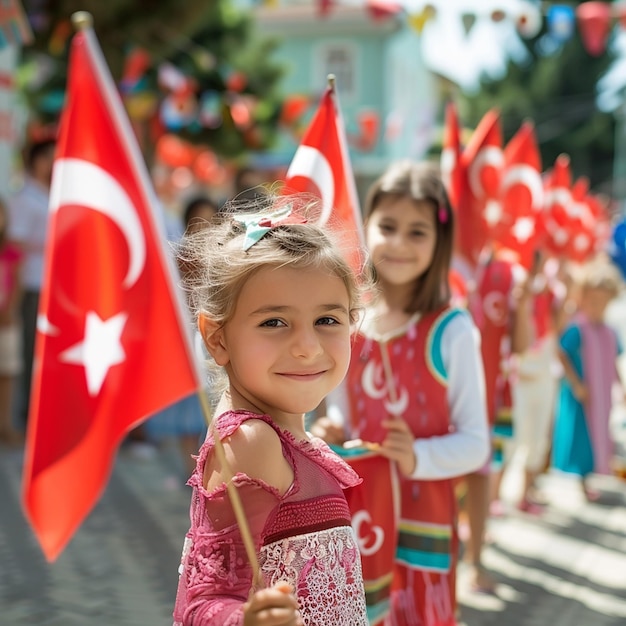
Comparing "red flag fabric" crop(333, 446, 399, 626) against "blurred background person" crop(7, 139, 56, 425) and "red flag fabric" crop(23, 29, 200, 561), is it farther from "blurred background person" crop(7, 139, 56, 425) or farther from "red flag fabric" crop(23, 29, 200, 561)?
"blurred background person" crop(7, 139, 56, 425)

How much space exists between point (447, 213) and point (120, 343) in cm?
162

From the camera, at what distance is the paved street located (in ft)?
14.1

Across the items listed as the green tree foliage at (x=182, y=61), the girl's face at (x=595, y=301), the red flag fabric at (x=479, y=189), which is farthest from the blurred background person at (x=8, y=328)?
the green tree foliage at (x=182, y=61)

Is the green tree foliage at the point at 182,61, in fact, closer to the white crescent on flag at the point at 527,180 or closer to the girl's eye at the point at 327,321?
the white crescent on flag at the point at 527,180

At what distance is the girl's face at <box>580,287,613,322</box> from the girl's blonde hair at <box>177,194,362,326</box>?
5.29 metres

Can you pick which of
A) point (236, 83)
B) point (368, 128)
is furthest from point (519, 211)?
point (368, 128)

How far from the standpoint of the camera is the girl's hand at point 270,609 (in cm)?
159

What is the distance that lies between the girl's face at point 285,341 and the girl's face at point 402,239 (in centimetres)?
137

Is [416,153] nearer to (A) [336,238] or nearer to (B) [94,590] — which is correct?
(B) [94,590]

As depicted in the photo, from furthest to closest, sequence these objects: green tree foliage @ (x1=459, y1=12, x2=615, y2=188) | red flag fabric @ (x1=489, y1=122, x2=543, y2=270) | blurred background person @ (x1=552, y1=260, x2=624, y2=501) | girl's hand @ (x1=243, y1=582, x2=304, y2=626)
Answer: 1. green tree foliage @ (x1=459, y1=12, x2=615, y2=188)
2. blurred background person @ (x1=552, y1=260, x2=624, y2=501)
3. red flag fabric @ (x1=489, y1=122, x2=543, y2=270)
4. girl's hand @ (x1=243, y1=582, x2=304, y2=626)

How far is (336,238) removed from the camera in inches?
84.0

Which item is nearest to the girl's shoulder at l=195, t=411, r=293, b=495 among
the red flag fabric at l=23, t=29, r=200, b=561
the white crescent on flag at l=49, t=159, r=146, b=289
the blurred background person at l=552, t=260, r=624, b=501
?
the red flag fabric at l=23, t=29, r=200, b=561

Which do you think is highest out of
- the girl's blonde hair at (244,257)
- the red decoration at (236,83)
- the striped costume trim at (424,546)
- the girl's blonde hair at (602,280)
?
the red decoration at (236,83)

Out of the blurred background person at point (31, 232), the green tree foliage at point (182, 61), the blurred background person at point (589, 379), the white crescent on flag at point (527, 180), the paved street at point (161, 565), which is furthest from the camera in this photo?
the green tree foliage at point (182, 61)
